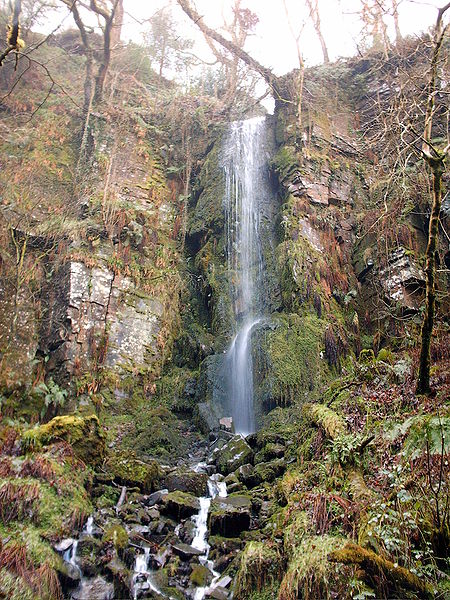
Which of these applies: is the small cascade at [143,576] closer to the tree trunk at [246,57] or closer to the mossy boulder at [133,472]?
the mossy boulder at [133,472]

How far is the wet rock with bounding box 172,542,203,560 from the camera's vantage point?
15.4ft

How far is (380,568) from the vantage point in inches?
123

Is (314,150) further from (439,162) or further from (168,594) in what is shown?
(168,594)

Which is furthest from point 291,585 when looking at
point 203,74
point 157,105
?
point 203,74

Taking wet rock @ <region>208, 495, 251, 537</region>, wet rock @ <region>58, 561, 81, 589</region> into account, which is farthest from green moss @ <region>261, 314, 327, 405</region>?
wet rock @ <region>58, 561, 81, 589</region>

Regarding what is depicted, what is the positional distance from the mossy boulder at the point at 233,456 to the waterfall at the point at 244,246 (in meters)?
1.45

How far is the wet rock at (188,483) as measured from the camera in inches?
240

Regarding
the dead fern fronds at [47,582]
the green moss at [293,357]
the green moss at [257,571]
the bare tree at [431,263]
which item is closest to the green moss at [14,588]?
the dead fern fronds at [47,582]

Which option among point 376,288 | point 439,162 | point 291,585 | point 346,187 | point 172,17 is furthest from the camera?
point 172,17

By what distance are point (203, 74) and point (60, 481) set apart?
1648 cm

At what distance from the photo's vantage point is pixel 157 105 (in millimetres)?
15891

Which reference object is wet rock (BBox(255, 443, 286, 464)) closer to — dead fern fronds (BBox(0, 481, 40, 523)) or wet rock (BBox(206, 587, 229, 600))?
wet rock (BBox(206, 587, 229, 600))

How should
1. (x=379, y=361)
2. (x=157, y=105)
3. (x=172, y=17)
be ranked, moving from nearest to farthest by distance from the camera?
(x=379, y=361)
(x=157, y=105)
(x=172, y=17)

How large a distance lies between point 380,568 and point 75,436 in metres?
4.56
